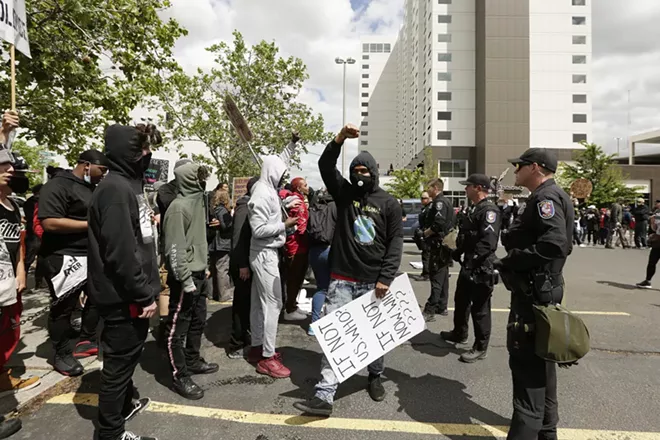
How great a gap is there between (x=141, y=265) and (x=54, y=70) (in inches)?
184

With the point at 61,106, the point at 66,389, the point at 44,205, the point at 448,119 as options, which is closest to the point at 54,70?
the point at 61,106

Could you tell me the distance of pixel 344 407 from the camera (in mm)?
3225

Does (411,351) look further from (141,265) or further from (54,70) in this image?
(54,70)

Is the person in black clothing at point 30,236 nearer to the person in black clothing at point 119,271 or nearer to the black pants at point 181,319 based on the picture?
the black pants at point 181,319

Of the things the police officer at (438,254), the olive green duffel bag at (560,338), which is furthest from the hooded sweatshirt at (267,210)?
the police officer at (438,254)

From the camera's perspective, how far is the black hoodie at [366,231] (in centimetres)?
324

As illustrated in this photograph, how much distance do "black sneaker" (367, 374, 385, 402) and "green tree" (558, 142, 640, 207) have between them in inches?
1324

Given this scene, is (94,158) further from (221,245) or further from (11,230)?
(221,245)

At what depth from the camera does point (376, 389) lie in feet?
11.1

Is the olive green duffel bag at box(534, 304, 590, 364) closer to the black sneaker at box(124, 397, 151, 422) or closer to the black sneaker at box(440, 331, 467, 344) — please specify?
the black sneaker at box(440, 331, 467, 344)

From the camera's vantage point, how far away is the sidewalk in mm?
3121

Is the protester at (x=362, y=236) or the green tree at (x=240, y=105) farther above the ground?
the green tree at (x=240, y=105)

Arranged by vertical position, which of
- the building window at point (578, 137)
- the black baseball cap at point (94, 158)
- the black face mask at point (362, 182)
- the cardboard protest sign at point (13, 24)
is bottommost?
the black face mask at point (362, 182)

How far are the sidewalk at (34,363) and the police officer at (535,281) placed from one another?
3636 millimetres
